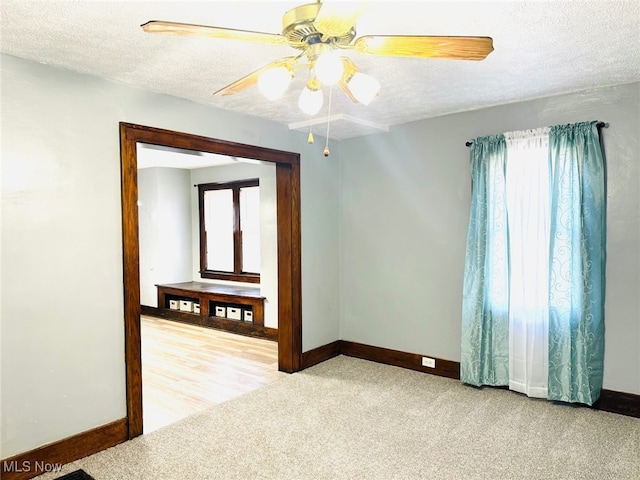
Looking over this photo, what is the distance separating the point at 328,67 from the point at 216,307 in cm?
518

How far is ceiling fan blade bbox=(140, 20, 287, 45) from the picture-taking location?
1.49 meters

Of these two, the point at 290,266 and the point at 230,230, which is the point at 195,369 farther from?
the point at 230,230

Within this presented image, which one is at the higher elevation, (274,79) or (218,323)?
(274,79)

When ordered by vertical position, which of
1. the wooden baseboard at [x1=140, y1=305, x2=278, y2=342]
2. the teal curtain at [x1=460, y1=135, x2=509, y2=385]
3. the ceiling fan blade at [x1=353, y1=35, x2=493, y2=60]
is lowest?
the wooden baseboard at [x1=140, y1=305, x2=278, y2=342]

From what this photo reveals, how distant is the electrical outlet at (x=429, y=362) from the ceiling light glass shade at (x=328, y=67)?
3295 mm

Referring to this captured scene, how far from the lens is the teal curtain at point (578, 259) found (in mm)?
3217

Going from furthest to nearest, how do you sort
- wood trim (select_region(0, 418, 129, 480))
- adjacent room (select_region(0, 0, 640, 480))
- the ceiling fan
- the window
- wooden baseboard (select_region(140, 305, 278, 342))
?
the window, wooden baseboard (select_region(140, 305, 278, 342)), wood trim (select_region(0, 418, 129, 480)), adjacent room (select_region(0, 0, 640, 480)), the ceiling fan

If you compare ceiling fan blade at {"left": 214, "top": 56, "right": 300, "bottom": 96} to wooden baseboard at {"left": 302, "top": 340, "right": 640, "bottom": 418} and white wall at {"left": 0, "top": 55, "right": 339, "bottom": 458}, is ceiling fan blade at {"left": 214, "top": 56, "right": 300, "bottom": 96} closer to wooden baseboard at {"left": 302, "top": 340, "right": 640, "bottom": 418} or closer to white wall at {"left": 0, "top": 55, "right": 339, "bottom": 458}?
white wall at {"left": 0, "top": 55, "right": 339, "bottom": 458}

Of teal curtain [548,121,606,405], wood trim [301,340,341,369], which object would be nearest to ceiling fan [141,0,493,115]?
teal curtain [548,121,606,405]

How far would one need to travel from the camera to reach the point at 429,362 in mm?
4180

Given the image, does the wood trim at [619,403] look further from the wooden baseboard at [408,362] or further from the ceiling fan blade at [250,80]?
the ceiling fan blade at [250,80]

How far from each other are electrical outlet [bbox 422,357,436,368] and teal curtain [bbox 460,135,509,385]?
38 cm

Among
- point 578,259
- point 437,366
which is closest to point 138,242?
point 437,366

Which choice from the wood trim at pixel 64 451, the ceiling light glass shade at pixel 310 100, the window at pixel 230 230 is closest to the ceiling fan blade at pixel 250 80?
the ceiling light glass shade at pixel 310 100
